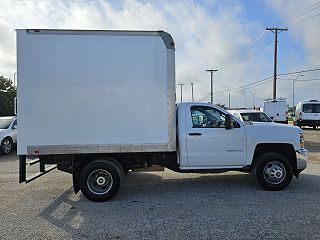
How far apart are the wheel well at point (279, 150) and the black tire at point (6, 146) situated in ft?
35.2

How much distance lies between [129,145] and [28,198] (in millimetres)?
2458

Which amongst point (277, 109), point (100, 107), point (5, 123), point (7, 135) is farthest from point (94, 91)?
point (277, 109)

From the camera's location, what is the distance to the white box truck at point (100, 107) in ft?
21.6

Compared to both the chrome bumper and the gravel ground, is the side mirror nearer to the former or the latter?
the gravel ground

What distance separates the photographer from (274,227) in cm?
522

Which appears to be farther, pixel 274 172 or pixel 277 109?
pixel 277 109

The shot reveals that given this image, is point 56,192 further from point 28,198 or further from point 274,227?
point 274,227

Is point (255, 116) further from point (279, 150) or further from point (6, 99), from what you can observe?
point (6, 99)

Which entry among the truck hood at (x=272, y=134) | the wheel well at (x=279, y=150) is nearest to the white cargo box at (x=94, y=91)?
the truck hood at (x=272, y=134)

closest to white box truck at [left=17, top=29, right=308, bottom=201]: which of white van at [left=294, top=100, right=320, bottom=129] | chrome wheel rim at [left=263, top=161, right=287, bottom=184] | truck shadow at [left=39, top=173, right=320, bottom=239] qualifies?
truck shadow at [left=39, top=173, right=320, bottom=239]

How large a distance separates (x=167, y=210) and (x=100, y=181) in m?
1.60

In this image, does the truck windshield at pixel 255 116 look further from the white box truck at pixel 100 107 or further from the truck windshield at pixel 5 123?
the truck windshield at pixel 5 123

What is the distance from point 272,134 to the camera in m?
7.51

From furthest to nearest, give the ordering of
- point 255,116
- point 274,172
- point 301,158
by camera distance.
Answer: point 255,116 < point 301,158 < point 274,172
